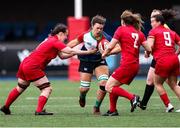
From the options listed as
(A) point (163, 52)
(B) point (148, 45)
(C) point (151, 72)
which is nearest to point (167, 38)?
(A) point (163, 52)

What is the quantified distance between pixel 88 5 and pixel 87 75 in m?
19.6

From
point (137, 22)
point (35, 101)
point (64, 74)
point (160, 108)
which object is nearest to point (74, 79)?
point (64, 74)

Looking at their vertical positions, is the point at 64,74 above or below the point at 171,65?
below

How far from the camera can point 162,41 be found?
12.9m

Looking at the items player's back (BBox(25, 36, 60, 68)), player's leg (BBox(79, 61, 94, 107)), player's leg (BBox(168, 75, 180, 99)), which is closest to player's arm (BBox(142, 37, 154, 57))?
player's leg (BBox(168, 75, 180, 99))

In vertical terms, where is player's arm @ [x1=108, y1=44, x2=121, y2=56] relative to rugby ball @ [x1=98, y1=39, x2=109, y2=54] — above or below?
above

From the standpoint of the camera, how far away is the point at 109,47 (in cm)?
1237

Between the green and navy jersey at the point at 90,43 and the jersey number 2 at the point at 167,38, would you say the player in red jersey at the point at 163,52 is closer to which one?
the jersey number 2 at the point at 167,38

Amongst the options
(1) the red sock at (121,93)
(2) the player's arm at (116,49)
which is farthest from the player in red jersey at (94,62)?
(1) the red sock at (121,93)

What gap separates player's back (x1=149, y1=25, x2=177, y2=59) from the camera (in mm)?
12898

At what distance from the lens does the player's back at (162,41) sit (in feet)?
42.3

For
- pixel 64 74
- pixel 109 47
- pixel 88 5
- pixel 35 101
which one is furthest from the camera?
pixel 88 5

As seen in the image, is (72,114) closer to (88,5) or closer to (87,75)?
(87,75)

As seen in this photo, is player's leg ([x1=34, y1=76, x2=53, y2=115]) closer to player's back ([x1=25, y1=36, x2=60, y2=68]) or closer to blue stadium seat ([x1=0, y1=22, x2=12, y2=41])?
player's back ([x1=25, y1=36, x2=60, y2=68])
